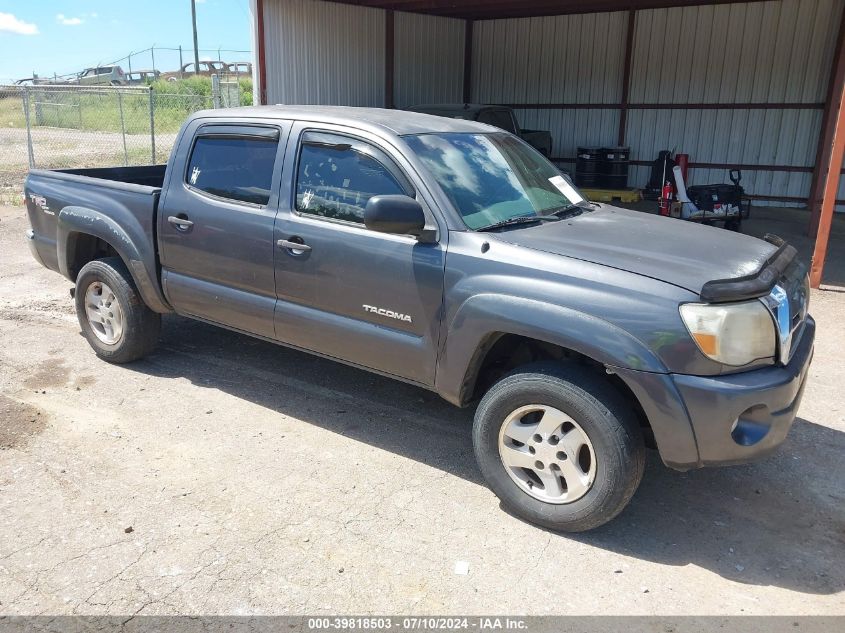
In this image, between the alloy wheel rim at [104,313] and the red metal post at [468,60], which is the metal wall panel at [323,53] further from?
the alloy wheel rim at [104,313]

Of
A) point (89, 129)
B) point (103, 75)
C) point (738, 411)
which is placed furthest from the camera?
point (103, 75)

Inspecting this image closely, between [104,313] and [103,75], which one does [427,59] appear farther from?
[103,75]

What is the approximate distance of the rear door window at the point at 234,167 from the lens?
14.6ft

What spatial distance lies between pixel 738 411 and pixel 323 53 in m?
12.0

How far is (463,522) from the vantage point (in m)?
3.56

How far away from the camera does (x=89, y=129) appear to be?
27.6 m

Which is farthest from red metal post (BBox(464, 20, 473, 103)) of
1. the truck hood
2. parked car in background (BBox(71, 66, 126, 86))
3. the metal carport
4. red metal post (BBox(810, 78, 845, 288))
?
parked car in background (BBox(71, 66, 126, 86))

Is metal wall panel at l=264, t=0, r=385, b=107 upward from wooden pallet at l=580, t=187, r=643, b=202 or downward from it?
upward

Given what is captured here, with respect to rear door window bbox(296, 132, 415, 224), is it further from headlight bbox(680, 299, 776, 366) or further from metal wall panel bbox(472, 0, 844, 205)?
metal wall panel bbox(472, 0, 844, 205)

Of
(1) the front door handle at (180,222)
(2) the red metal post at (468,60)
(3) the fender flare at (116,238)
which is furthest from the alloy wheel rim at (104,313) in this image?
(2) the red metal post at (468,60)

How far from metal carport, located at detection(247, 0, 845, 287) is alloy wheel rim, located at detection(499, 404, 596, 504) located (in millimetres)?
10037

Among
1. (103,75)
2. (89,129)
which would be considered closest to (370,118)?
(89,129)

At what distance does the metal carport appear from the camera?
13211 mm

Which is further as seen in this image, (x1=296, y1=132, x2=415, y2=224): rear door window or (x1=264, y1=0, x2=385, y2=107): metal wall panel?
(x1=264, y1=0, x2=385, y2=107): metal wall panel
